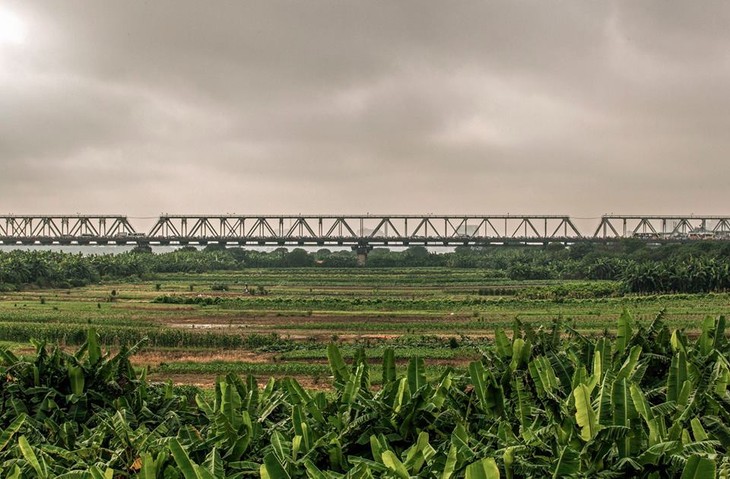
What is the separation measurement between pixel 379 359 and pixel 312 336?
8.52 m

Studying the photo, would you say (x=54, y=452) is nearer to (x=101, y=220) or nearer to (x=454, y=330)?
(x=454, y=330)

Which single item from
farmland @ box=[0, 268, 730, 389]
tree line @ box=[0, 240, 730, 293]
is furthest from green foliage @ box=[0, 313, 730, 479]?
tree line @ box=[0, 240, 730, 293]

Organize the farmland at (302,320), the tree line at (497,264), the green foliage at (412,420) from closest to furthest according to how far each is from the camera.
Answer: the green foliage at (412,420) < the farmland at (302,320) < the tree line at (497,264)

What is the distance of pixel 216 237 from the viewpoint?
436ft

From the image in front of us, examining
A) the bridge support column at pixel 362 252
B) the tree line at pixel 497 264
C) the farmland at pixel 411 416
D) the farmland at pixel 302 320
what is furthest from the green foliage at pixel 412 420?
the bridge support column at pixel 362 252

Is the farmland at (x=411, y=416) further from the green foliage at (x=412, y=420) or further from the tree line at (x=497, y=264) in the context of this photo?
the tree line at (x=497, y=264)

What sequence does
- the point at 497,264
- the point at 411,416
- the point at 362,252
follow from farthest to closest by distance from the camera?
the point at 362,252 → the point at 497,264 → the point at 411,416

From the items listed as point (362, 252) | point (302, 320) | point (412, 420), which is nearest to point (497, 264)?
point (362, 252)

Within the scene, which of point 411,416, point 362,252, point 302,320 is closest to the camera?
point 411,416

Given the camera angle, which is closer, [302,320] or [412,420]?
[412,420]

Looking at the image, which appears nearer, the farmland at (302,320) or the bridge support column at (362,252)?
the farmland at (302,320)

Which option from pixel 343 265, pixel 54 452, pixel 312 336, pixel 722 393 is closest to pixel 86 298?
pixel 312 336

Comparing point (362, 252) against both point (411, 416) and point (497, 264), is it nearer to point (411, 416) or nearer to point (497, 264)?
point (497, 264)

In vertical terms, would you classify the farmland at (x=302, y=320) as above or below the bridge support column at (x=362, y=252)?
below
